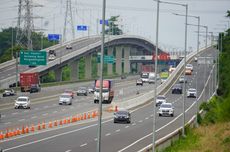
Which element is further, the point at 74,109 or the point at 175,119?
the point at 74,109

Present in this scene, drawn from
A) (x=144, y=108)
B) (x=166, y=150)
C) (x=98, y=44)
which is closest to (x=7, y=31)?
(x=98, y=44)

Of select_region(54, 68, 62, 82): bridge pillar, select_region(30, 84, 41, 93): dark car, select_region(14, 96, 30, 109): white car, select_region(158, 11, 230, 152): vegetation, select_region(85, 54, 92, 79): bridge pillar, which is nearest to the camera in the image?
select_region(158, 11, 230, 152): vegetation

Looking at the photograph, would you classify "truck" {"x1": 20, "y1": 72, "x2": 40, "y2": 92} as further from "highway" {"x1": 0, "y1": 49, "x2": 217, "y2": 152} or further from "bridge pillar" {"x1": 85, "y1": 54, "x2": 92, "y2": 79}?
"bridge pillar" {"x1": 85, "y1": 54, "x2": 92, "y2": 79}

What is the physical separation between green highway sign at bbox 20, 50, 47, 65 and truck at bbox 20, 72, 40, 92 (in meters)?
10.9

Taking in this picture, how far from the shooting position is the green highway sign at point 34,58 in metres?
95.9

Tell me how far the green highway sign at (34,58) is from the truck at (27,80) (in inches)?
428

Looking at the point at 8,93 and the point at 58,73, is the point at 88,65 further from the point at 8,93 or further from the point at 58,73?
the point at 8,93

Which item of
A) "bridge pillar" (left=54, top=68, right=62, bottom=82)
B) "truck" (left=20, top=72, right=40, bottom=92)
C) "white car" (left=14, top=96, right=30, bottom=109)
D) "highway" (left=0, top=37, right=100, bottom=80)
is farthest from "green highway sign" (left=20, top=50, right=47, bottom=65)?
"bridge pillar" (left=54, top=68, right=62, bottom=82)

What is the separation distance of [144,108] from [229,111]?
38.3 m

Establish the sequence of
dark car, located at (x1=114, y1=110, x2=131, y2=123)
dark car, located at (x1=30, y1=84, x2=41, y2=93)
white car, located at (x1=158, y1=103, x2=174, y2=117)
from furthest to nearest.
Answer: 1. dark car, located at (x1=30, y1=84, x2=41, y2=93)
2. white car, located at (x1=158, y1=103, x2=174, y2=117)
3. dark car, located at (x1=114, y1=110, x2=131, y2=123)

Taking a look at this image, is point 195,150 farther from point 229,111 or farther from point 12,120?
point 12,120

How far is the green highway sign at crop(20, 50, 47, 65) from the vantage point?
315 ft

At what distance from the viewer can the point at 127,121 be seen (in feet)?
212

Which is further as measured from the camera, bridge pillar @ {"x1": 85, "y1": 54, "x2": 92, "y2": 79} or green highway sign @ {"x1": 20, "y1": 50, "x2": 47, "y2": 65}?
bridge pillar @ {"x1": 85, "y1": 54, "x2": 92, "y2": 79}
